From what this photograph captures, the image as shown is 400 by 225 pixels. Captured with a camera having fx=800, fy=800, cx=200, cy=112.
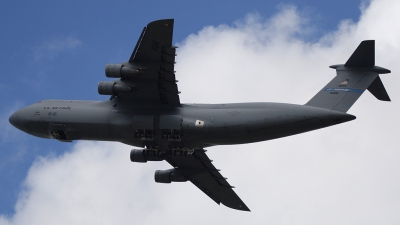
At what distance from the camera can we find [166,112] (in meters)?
25.3

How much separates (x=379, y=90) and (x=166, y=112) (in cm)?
674

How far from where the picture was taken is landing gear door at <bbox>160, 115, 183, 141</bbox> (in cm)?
2480

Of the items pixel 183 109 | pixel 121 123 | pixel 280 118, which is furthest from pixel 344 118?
pixel 121 123

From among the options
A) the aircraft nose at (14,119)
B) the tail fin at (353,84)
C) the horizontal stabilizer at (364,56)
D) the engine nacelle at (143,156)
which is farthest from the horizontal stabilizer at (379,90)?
the aircraft nose at (14,119)

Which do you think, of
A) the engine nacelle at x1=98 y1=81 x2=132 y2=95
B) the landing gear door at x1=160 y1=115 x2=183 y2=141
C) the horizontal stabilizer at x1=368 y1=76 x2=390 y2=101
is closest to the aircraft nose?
the engine nacelle at x1=98 y1=81 x2=132 y2=95

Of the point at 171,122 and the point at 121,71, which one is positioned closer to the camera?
the point at 121,71

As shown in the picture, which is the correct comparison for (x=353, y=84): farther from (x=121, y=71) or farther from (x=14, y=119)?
(x=14, y=119)

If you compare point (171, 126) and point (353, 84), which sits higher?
point (353, 84)

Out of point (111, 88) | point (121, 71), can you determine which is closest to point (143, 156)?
point (111, 88)

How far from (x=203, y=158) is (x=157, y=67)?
524 cm

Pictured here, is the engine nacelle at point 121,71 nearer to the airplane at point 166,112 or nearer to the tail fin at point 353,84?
the airplane at point 166,112

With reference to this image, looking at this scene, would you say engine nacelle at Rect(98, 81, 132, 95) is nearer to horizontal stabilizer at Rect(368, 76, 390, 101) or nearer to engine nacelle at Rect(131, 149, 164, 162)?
engine nacelle at Rect(131, 149, 164, 162)

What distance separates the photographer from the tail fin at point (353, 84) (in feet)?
81.3

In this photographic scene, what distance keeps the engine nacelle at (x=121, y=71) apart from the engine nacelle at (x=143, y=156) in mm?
3334
